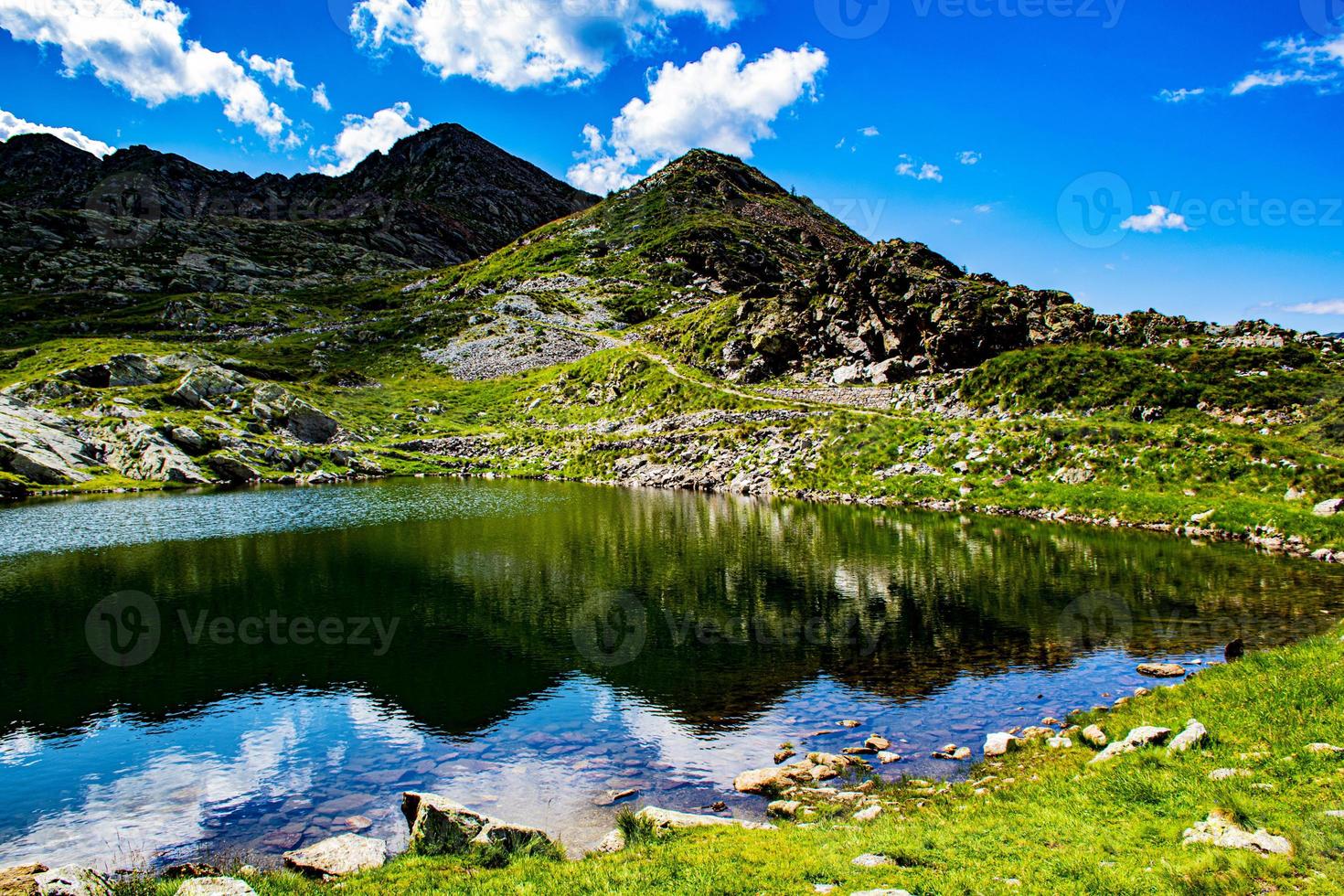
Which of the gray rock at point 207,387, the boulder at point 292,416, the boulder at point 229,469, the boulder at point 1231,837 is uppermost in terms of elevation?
the gray rock at point 207,387

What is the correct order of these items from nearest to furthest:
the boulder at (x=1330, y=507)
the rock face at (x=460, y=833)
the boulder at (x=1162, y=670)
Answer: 1. the rock face at (x=460, y=833)
2. the boulder at (x=1162, y=670)
3. the boulder at (x=1330, y=507)

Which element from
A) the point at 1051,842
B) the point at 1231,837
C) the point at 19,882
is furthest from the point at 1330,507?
the point at 19,882

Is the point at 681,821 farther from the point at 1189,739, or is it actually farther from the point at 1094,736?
the point at 1189,739

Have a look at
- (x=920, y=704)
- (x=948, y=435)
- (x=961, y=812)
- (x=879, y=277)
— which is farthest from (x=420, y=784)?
(x=879, y=277)

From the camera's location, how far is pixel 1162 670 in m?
22.9

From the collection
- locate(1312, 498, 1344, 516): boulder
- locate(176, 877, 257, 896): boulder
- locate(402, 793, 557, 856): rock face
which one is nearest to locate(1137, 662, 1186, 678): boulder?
locate(402, 793, 557, 856): rock face

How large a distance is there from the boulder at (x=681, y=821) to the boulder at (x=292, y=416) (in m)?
135

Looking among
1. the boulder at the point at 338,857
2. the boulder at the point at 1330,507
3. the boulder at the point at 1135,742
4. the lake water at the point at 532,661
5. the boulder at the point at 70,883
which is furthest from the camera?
the boulder at the point at 1330,507

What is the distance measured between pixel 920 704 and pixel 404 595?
28.9 meters

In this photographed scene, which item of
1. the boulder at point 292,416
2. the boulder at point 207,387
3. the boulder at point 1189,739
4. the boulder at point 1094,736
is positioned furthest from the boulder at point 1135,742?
the boulder at point 207,387

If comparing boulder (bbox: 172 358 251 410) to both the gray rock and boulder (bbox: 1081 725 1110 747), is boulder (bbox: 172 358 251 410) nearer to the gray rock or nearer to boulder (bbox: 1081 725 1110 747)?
the gray rock

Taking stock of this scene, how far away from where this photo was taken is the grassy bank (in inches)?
379

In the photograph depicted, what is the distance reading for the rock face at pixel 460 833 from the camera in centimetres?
1341

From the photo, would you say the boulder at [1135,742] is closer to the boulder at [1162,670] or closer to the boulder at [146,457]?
the boulder at [1162,670]
